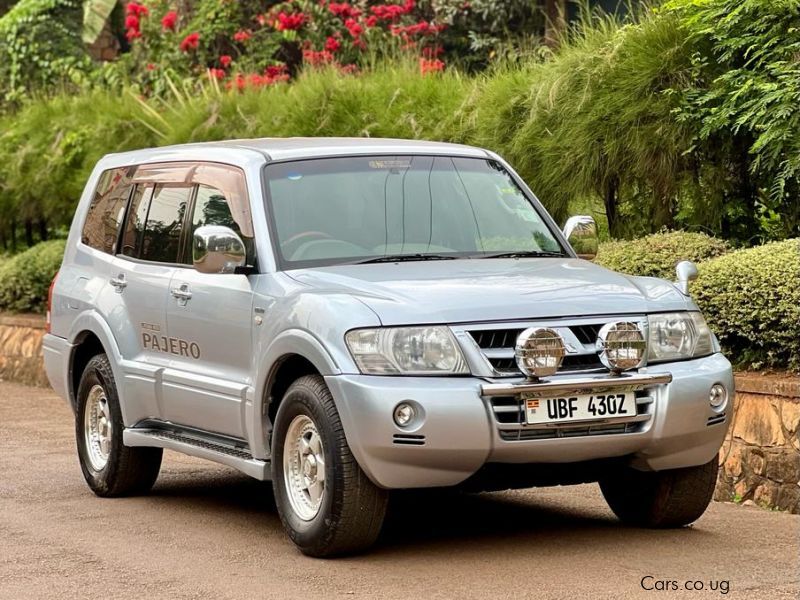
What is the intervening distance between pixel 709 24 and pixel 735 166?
1.04 meters

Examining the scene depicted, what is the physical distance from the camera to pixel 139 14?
22.0 m

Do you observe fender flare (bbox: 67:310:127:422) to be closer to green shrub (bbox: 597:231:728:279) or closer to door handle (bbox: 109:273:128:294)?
door handle (bbox: 109:273:128:294)

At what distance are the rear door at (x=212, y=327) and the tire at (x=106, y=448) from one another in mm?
659

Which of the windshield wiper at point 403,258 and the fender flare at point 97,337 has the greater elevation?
the windshield wiper at point 403,258

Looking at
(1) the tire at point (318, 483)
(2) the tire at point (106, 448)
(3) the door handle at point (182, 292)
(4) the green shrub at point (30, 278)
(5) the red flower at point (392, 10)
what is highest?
(5) the red flower at point (392, 10)

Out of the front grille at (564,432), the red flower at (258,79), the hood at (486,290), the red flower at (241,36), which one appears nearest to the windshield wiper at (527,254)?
the hood at (486,290)

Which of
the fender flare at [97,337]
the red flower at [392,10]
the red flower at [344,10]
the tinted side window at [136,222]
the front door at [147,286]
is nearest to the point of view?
the front door at [147,286]

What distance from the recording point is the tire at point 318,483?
7.05 meters

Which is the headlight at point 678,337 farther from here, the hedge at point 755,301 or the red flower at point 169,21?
the red flower at point 169,21

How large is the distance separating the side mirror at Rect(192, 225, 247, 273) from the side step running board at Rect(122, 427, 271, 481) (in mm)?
886

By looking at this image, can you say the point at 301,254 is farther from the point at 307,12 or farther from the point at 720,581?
the point at 307,12

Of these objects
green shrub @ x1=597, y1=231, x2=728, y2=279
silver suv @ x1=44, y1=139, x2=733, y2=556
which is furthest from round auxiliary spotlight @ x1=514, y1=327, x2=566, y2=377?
green shrub @ x1=597, y1=231, x2=728, y2=279

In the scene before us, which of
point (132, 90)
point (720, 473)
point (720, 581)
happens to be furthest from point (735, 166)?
point (132, 90)

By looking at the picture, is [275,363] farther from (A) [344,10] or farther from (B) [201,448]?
(A) [344,10]
